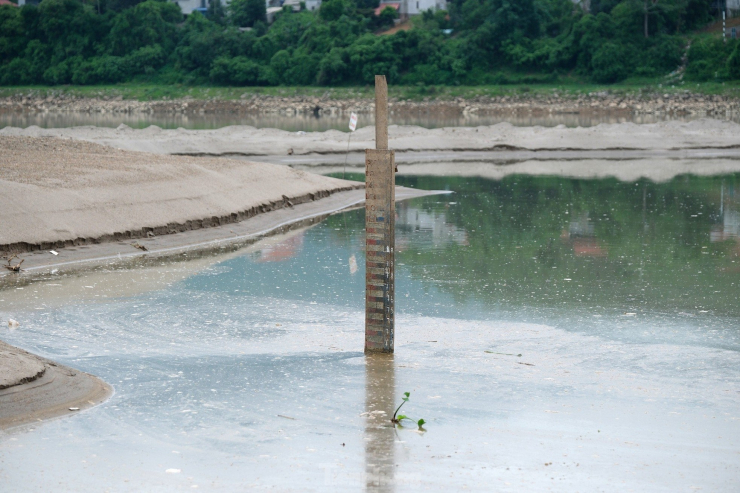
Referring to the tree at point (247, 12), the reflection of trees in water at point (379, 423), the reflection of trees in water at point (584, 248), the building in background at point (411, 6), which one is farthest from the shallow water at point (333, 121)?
the reflection of trees in water at point (379, 423)

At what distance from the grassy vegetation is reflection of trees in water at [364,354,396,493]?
214 feet

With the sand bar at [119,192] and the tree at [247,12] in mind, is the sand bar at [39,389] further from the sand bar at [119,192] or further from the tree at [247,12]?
the tree at [247,12]

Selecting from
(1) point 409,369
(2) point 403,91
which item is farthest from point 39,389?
(2) point 403,91

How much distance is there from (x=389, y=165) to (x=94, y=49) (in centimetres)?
8876

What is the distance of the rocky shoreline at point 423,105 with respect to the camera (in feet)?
223

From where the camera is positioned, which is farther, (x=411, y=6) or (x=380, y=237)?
(x=411, y=6)

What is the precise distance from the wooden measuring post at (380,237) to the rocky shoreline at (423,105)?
56038 millimetres

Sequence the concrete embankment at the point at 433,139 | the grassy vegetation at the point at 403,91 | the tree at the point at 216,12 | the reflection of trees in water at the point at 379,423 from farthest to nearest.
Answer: the tree at the point at 216,12 → the grassy vegetation at the point at 403,91 → the concrete embankment at the point at 433,139 → the reflection of trees in water at the point at 379,423

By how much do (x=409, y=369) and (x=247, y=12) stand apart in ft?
309

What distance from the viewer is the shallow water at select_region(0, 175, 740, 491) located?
21.2 feet

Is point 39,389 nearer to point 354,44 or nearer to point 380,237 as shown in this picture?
point 380,237

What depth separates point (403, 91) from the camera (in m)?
77.3

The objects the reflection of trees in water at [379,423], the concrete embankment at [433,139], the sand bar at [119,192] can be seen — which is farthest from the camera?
the concrete embankment at [433,139]

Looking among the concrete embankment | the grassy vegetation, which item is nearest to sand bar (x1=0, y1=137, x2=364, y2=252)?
the concrete embankment
